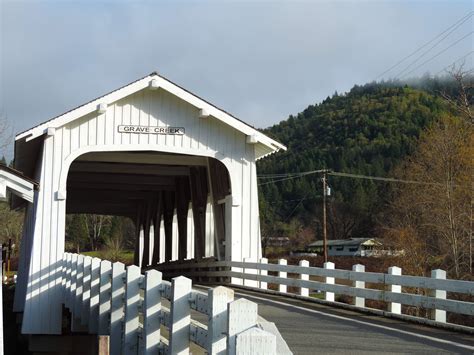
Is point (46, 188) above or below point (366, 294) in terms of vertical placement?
above

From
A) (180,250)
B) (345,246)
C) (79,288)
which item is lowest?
(79,288)

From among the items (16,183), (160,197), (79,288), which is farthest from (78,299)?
(160,197)

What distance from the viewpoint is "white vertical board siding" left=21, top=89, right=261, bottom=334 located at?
16.9 m

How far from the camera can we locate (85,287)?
13.3 metres

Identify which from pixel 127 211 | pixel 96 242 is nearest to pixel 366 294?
pixel 127 211

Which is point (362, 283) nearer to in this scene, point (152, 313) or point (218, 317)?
point (152, 313)

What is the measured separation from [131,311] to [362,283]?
5.86 metres

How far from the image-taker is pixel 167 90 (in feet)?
59.3

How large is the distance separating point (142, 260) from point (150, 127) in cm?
1999

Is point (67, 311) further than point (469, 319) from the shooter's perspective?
No

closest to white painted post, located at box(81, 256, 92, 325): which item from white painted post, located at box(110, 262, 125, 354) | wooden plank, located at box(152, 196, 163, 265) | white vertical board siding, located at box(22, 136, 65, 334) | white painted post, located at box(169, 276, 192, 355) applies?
white painted post, located at box(110, 262, 125, 354)

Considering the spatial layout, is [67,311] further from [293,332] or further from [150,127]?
[293,332]

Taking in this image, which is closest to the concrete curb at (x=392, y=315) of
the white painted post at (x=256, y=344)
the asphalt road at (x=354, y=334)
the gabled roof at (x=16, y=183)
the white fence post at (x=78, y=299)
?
the asphalt road at (x=354, y=334)

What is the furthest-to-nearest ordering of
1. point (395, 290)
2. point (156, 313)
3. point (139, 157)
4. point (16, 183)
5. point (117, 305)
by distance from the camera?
point (139, 157) → point (16, 183) → point (395, 290) → point (117, 305) → point (156, 313)
